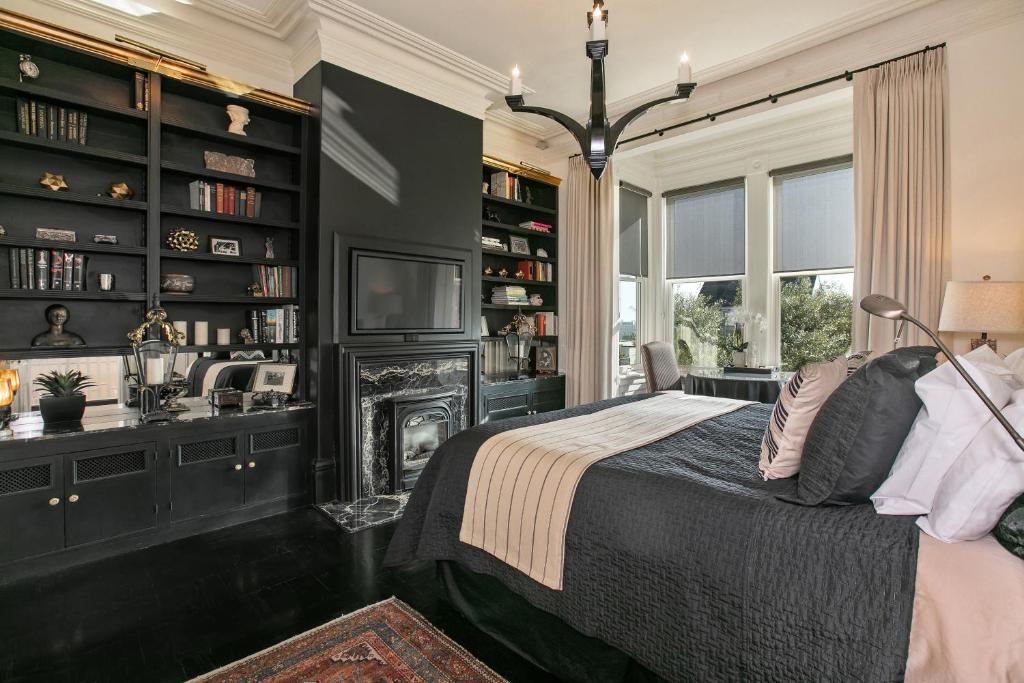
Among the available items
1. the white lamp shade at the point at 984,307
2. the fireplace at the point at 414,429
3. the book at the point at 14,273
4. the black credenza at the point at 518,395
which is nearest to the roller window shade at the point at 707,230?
the black credenza at the point at 518,395

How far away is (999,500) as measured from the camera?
110cm

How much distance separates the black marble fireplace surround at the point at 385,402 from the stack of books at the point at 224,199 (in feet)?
3.67

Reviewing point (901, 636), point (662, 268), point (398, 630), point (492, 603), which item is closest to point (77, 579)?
point (398, 630)

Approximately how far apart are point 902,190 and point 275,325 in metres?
4.18

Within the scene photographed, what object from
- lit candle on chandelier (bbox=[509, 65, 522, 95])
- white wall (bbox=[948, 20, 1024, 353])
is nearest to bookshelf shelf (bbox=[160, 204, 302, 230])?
lit candle on chandelier (bbox=[509, 65, 522, 95])

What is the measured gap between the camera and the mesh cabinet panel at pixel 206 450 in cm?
286

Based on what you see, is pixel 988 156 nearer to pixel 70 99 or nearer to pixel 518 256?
pixel 518 256

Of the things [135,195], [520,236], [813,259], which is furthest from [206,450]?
[813,259]

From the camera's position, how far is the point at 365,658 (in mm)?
1810

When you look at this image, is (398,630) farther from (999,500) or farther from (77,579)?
(999,500)

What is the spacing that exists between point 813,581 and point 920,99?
339 centimetres

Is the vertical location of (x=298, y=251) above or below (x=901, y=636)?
above

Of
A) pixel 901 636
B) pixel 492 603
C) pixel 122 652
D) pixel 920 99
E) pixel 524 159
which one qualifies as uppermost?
pixel 524 159

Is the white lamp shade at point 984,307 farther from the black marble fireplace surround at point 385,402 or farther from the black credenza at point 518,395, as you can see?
the black marble fireplace surround at point 385,402
